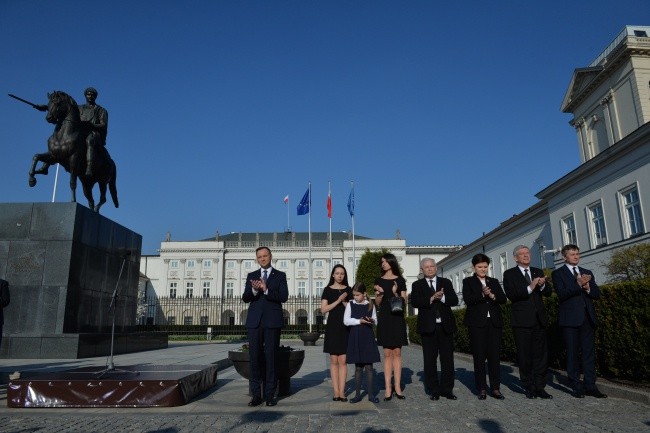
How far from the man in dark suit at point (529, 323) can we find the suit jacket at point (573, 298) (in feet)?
0.74

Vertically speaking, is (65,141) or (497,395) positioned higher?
(65,141)

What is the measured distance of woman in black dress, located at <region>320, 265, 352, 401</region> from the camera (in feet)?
19.5

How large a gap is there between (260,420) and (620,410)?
3911 mm

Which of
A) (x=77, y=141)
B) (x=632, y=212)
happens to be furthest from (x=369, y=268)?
(x=77, y=141)

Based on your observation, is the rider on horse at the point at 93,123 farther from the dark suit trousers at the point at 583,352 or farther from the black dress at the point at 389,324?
the dark suit trousers at the point at 583,352

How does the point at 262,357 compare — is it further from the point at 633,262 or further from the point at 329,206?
the point at 329,206

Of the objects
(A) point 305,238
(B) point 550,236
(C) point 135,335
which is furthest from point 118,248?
(A) point 305,238

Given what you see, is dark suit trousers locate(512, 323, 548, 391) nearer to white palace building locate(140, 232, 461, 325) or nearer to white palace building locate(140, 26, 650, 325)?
white palace building locate(140, 26, 650, 325)

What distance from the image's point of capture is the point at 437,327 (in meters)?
6.25

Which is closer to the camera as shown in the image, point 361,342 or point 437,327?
point 361,342

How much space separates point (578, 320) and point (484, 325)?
119cm

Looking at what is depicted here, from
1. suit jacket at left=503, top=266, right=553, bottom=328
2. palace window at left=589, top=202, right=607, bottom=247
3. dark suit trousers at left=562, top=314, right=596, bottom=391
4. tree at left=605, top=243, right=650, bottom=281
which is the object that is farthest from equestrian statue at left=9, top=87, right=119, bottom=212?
palace window at left=589, top=202, right=607, bottom=247

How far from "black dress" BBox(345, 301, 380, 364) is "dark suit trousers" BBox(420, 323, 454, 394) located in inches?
Answer: 29.0

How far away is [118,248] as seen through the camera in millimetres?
13477
